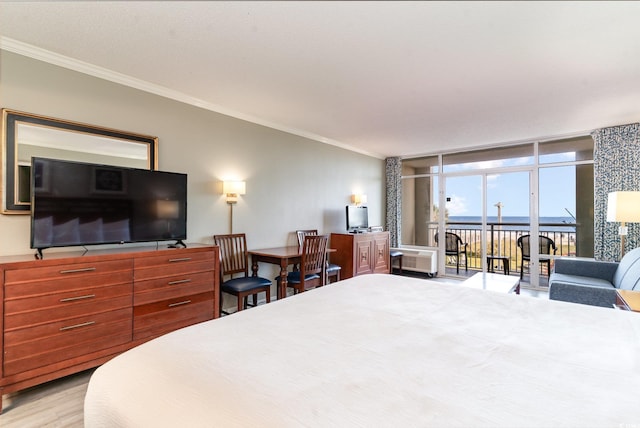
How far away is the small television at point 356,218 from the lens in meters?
5.28

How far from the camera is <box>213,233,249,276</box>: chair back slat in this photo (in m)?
3.56

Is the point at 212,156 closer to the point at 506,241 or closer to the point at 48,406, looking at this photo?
the point at 48,406

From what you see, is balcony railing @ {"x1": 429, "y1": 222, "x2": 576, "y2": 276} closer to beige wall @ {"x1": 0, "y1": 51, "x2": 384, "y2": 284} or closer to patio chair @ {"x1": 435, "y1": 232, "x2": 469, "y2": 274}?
patio chair @ {"x1": 435, "y1": 232, "x2": 469, "y2": 274}

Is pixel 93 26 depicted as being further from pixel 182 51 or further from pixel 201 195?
pixel 201 195

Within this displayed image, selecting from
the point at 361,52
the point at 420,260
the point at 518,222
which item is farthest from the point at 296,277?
the point at 518,222

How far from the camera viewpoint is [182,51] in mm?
2412

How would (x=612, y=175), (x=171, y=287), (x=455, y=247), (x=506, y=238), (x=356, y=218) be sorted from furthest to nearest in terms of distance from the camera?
(x=455, y=247) < (x=506, y=238) < (x=356, y=218) < (x=612, y=175) < (x=171, y=287)

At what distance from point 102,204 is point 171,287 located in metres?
0.89

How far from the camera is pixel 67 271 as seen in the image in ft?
6.95

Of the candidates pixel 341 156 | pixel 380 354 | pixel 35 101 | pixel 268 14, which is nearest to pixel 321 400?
pixel 380 354

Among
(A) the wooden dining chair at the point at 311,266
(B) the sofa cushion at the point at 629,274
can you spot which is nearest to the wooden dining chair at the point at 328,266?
(A) the wooden dining chair at the point at 311,266

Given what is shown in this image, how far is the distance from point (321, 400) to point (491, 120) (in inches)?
169

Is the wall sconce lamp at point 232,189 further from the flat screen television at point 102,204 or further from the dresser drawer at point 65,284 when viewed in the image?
the dresser drawer at point 65,284

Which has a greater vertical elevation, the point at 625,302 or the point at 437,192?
the point at 437,192
